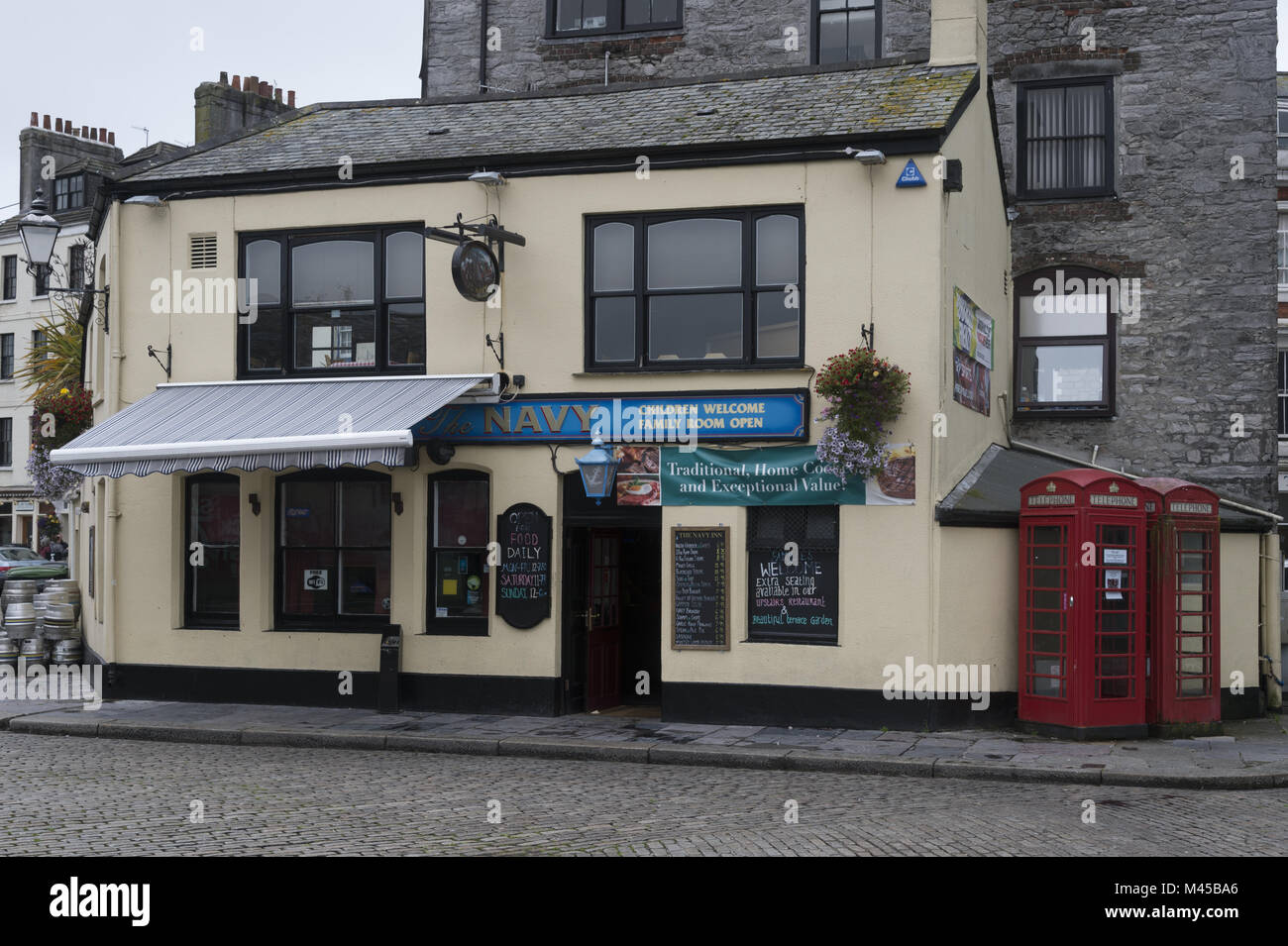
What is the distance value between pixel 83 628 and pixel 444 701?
791 centimetres

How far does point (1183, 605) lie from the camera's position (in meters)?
14.4

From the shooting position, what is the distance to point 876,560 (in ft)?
46.1

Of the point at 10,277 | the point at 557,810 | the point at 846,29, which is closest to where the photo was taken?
the point at 557,810

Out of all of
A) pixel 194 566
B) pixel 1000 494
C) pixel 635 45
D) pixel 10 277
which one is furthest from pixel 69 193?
pixel 1000 494

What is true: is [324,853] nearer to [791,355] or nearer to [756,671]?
[756,671]

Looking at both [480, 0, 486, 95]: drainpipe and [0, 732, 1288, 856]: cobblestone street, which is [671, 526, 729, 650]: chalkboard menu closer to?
[0, 732, 1288, 856]: cobblestone street

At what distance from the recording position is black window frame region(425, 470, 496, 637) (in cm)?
1534

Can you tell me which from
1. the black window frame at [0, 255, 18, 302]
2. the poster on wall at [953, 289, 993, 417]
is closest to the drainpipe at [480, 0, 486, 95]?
the poster on wall at [953, 289, 993, 417]

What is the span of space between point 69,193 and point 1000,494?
150 ft

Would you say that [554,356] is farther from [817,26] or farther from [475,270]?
[817,26]

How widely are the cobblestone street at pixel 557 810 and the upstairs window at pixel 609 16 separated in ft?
43.9

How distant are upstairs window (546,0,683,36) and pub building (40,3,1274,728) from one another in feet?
16.4

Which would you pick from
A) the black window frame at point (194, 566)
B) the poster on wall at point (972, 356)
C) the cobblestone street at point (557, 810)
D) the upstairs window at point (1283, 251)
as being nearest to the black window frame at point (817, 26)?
the poster on wall at point (972, 356)

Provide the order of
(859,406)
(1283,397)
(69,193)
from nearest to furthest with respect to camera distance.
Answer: (859,406)
(1283,397)
(69,193)
